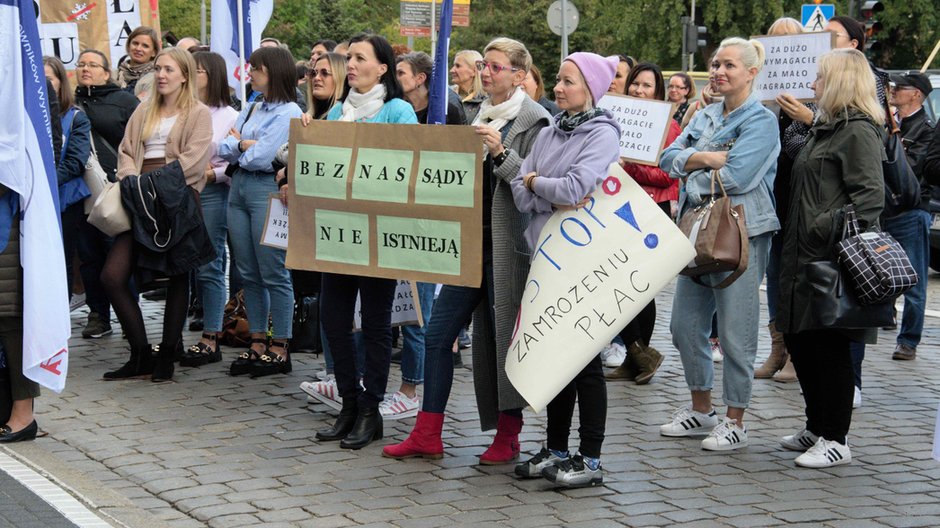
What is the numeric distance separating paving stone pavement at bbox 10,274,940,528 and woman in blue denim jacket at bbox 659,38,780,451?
14.8 inches

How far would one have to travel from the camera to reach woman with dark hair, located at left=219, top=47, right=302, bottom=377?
27.8 ft

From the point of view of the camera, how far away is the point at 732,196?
22.5ft

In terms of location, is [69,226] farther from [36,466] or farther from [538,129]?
[538,129]

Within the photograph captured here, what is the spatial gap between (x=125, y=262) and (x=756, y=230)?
3.94 metres

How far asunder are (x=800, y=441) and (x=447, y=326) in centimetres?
195

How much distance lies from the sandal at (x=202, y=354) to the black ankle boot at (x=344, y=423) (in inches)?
83.8

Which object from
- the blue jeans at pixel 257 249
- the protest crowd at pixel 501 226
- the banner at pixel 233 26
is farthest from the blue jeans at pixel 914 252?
the banner at pixel 233 26

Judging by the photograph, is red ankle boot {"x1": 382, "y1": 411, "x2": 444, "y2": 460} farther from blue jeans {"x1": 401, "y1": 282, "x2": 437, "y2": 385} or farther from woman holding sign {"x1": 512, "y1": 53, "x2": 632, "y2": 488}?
blue jeans {"x1": 401, "y1": 282, "x2": 437, "y2": 385}

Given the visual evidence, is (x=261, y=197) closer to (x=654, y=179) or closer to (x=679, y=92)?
(x=654, y=179)

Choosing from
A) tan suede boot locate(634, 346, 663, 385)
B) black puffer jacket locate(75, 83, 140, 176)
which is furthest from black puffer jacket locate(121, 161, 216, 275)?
tan suede boot locate(634, 346, 663, 385)

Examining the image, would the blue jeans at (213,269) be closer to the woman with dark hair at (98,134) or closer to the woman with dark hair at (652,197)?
the woman with dark hair at (98,134)

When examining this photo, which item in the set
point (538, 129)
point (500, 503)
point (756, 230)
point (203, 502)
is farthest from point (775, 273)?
point (203, 502)

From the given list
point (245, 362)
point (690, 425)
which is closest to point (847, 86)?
point (690, 425)

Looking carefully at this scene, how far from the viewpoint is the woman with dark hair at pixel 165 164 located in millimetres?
8461
